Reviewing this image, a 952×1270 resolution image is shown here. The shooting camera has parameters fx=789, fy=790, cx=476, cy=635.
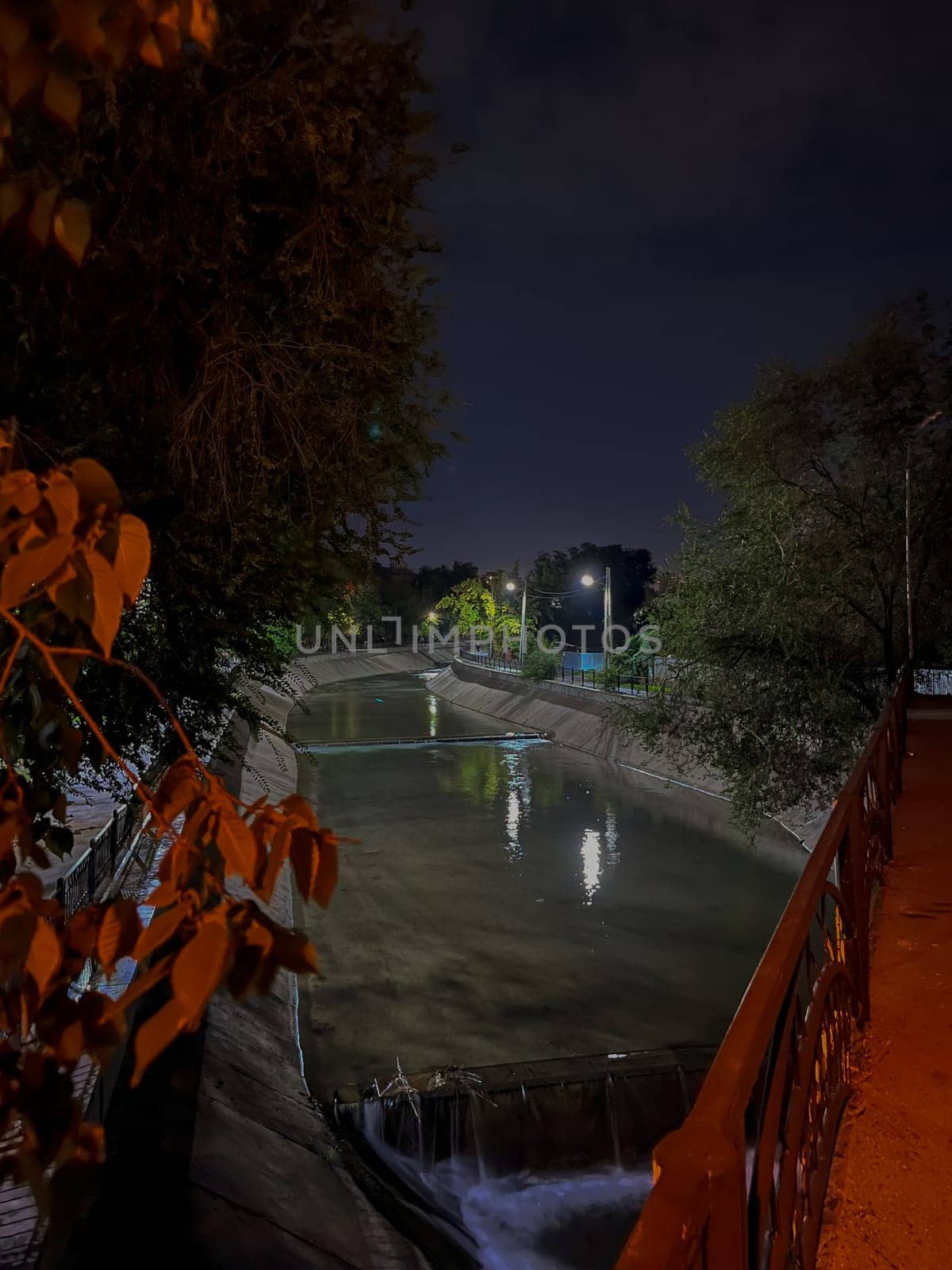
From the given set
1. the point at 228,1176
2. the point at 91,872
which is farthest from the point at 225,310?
the point at 228,1176

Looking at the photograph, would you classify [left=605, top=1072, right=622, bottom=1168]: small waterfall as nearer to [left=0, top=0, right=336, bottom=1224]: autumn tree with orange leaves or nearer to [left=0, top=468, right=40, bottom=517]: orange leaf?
[left=0, top=0, right=336, bottom=1224]: autumn tree with orange leaves

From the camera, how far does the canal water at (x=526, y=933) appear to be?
40.9ft

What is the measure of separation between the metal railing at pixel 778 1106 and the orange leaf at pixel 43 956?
1447 millimetres

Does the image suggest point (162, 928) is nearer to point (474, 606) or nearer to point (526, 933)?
point (526, 933)

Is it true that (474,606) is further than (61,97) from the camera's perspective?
Yes

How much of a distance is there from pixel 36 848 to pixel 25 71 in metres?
1.97

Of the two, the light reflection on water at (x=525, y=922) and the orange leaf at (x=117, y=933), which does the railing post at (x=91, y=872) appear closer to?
the light reflection on water at (x=525, y=922)

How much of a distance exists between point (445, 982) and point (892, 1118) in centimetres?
1299

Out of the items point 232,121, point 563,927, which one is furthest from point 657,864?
point 232,121

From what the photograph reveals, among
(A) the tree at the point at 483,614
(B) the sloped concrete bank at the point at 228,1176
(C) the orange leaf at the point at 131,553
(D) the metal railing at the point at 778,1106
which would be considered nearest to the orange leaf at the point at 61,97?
(C) the orange leaf at the point at 131,553

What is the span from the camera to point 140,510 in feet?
20.0

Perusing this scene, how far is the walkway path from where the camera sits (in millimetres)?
2779

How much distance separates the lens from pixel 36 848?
7.46 ft

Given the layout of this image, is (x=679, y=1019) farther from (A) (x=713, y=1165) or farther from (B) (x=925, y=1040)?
(A) (x=713, y=1165)
